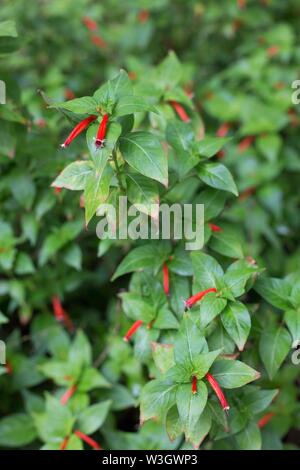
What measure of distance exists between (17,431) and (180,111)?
4.23ft

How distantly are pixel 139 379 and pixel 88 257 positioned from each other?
2.28 feet

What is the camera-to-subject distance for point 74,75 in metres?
3.14

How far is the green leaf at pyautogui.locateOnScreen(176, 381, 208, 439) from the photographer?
1343 mm

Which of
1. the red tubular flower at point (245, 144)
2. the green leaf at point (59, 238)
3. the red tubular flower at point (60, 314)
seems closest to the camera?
the green leaf at point (59, 238)

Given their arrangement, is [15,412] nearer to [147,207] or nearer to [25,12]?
[147,207]

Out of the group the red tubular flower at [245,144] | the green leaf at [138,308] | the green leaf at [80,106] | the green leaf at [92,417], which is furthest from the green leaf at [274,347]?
the red tubular flower at [245,144]

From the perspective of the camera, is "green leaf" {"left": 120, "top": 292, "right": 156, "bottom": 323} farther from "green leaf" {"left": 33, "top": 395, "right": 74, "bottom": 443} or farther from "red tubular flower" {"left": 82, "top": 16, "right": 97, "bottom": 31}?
"red tubular flower" {"left": 82, "top": 16, "right": 97, "bottom": 31}

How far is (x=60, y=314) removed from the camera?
2.31 m

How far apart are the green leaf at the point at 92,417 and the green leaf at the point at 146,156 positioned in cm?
88

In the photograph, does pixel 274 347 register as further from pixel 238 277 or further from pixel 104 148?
pixel 104 148

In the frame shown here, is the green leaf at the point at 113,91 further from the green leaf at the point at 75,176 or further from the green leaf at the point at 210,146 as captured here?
the green leaf at the point at 210,146

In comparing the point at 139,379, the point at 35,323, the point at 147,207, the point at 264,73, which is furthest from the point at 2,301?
the point at 264,73

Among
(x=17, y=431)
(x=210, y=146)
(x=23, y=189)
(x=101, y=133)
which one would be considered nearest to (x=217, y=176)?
(x=210, y=146)

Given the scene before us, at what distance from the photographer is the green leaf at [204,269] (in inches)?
60.7
